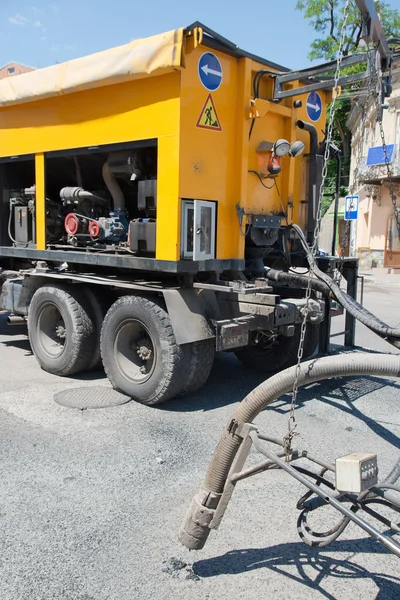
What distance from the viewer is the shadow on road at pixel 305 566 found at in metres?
2.91

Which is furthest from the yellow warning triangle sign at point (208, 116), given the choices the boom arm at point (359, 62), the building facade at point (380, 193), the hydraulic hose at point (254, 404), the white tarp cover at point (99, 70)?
the building facade at point (380, 193)

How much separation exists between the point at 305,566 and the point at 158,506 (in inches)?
41.5

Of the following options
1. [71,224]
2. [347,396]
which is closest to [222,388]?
[347,396]

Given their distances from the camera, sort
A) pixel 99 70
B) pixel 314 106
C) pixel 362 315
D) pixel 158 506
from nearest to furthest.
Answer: pixel 158 506 → pixel 362 315 → pixel 99 70 → pixel 314 106

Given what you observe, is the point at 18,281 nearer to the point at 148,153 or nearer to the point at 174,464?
the point at 148,153

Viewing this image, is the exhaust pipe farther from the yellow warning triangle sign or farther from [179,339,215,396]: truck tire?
[179,339,215,396]: truck tire

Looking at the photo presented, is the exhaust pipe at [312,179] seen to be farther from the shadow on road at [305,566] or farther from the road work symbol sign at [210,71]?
the shadow on road at [305,566]

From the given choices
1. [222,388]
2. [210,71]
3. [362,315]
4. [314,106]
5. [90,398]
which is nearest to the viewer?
[362,315]

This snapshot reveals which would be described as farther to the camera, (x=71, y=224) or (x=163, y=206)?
(x=71, y=224)

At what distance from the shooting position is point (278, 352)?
6875mm

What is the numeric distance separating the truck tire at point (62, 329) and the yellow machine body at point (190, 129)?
1.41 metres

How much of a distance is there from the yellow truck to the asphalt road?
2.47ft

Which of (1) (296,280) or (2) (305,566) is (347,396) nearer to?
(1) (296,280)

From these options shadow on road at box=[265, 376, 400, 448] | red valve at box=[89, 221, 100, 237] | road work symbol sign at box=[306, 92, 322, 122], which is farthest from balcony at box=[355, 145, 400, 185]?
red valve at box=[89, 221, 100, 237]
